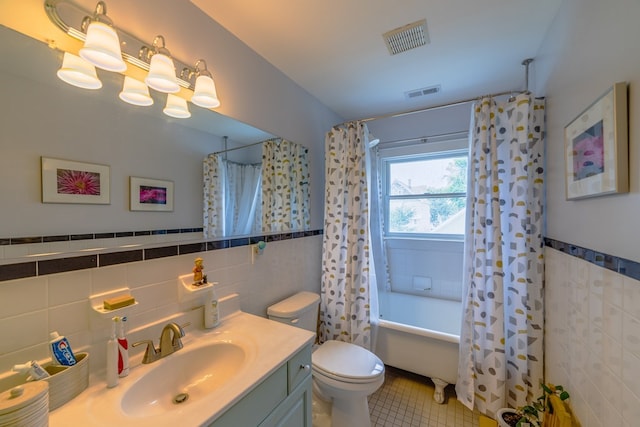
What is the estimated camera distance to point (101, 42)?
2.71ft

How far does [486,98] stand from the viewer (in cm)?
167

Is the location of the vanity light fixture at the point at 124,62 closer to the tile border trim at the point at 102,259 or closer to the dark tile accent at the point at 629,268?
the tile border trim at the point at 102,259

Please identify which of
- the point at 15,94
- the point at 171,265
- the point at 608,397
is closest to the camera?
the point at 15,94

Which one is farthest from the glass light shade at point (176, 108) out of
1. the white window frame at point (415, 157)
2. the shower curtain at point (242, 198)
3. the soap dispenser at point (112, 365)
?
the white window frame at point (415, 157)

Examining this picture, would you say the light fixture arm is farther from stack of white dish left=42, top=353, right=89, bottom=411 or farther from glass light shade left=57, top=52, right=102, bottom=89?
stack of white dish left=42, top=353, right=89, bottom=411

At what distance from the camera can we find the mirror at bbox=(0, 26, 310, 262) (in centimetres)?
73

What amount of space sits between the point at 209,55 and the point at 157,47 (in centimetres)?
38

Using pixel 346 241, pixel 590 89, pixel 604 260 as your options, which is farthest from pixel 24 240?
pixel 590 89

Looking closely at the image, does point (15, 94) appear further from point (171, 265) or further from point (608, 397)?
point (608, 397)

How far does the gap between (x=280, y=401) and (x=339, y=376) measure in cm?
55

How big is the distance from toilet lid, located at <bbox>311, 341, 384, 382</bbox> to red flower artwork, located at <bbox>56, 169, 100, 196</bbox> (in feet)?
4.77

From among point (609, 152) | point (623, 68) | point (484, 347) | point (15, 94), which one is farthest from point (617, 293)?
point (15, 94)

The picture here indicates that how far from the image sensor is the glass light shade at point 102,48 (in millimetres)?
820

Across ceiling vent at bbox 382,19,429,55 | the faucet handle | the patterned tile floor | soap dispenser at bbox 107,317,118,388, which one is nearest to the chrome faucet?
the faucet handle
